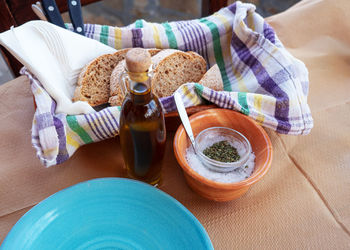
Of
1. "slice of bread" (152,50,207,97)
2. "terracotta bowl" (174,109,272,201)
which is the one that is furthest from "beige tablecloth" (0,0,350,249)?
"slice of bread" (152,50,207,97)

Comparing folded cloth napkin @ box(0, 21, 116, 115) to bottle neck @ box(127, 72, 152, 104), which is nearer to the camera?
bottle neck @ box(127, 72, 152, 104)

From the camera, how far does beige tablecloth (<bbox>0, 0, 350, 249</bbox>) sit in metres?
0.59

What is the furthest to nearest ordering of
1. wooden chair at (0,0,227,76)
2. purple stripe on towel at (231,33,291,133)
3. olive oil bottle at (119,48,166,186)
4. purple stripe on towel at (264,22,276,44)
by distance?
wooden chair at (0,0,227,76) → purple stripe on towel at (264,22,276,44) → purple stripe on towel at (231,33,291,133) → olive oil bottle at (119,48,166,186)

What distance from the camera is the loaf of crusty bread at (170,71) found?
0.76 metres

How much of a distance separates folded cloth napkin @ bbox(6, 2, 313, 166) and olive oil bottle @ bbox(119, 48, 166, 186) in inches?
3.7

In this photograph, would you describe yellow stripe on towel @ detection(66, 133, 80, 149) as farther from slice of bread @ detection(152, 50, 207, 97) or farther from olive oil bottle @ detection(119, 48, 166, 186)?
slice of bread @ detection(152, 50, 207, 97)

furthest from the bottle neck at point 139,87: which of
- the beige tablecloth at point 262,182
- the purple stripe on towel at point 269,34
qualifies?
the purple stripe on towel at point 269,34

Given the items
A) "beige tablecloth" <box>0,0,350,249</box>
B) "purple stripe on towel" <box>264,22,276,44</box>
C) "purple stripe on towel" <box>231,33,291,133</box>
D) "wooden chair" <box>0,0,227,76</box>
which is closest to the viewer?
"beige tablecloth" <box>0,0,350,249</box>

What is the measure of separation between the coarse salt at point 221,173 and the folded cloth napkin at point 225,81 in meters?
0.12

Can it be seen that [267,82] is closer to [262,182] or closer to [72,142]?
[262,182]

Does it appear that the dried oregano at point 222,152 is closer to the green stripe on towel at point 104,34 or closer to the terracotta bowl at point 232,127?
the terracotta bowl at point 232,127

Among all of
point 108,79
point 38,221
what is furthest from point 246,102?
point 38,221

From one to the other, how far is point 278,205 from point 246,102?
25 centimetres

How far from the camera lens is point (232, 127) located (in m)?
0.70
